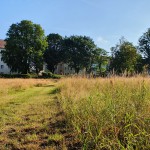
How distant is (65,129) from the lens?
4492 mm

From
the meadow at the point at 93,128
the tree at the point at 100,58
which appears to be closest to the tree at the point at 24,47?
the tree at the point at 100,58

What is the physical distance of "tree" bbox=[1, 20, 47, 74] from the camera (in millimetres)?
48688

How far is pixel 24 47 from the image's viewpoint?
4975cm

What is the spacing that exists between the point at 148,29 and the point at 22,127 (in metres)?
61.3

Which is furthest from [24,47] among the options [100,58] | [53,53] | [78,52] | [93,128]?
[93,128]

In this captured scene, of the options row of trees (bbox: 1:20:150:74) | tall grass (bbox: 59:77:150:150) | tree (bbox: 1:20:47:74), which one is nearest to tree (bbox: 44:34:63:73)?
row of trees (bbox: 1:20:150:74)

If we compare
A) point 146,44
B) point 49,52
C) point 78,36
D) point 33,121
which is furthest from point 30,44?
point 33,121

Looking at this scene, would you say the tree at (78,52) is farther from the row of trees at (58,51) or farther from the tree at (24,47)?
the tree at (24,47)

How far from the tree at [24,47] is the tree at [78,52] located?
1013 cm

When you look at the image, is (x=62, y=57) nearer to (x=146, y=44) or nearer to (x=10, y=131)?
(x=146, y=44)

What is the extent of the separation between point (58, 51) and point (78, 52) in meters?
4.55

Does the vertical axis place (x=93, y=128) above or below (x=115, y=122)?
below

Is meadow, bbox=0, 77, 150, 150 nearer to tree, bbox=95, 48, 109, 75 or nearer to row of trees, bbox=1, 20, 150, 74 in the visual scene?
row of trees, bbox=1, 20, 150, 74

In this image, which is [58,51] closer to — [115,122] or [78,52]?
[78,52]
